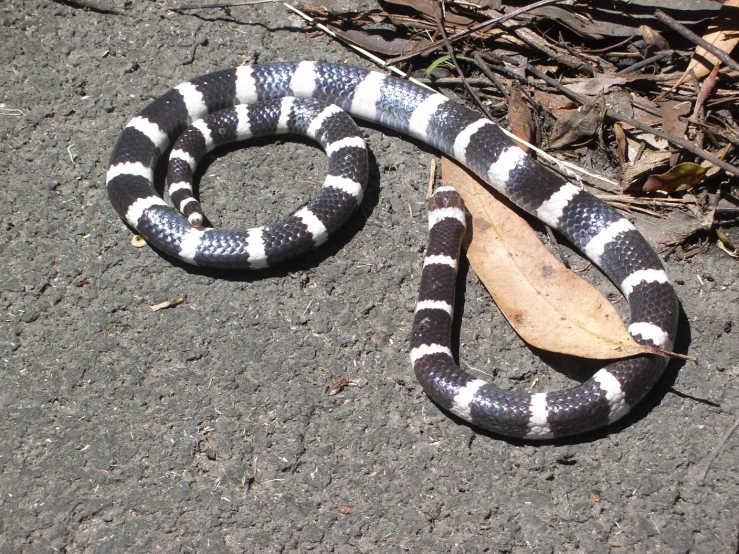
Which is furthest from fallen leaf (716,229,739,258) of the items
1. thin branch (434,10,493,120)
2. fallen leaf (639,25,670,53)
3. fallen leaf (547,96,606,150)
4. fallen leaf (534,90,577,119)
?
thin branch (434,10,493,120)

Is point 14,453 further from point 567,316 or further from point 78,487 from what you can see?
point 567,316

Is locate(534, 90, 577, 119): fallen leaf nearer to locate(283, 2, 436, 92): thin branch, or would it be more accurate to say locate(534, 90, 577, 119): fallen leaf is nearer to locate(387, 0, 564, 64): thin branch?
locate(387, 0, 564, 64): thin branch

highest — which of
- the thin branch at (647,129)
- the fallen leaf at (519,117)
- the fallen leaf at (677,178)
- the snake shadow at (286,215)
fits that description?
the thin branch at (647,129)

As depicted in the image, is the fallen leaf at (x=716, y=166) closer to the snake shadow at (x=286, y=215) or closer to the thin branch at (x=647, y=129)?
the thin branch at (x=647, y=129)

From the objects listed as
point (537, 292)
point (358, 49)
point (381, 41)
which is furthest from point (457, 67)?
point (537, 292)

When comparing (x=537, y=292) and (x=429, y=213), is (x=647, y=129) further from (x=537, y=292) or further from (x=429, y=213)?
(x=429, y=213)

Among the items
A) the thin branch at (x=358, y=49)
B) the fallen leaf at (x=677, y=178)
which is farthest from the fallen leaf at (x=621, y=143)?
the thin branch at (x=358, y=49)

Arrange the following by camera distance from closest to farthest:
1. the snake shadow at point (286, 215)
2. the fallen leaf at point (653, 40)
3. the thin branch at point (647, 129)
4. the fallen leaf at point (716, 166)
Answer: the thin branch at point (647, 129) → the snake shadow at point (286, 215) → the fallen leaf at point (716, 166) → the fallen leaf at point (653, 40)
